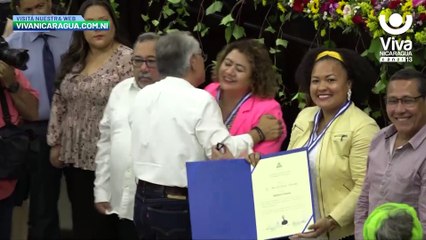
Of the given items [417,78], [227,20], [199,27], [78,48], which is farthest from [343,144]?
[78,48]

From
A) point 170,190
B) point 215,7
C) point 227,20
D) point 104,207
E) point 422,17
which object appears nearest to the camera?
point 170,190

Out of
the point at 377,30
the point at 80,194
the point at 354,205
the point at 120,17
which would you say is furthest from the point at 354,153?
the point at 120,17

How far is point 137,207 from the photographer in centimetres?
493

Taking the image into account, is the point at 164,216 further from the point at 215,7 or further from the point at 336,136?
the point at 215,7

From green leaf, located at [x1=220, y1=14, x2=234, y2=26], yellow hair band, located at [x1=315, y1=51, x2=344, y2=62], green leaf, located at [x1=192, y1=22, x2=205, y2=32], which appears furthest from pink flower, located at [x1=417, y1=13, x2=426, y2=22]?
green leaf, located at [x1=192, y1=22, x2=205, y2=32]

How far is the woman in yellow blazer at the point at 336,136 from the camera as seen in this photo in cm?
470

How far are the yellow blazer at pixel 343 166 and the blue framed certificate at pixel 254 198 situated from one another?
8cm

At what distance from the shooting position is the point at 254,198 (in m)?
4.74

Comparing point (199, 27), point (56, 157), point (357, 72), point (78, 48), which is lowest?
point (56, 157)

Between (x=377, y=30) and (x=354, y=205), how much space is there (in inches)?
38.7

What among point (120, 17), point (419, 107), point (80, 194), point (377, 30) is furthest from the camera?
point (120, 17)

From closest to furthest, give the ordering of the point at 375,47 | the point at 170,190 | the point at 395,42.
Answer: the point at 170,190 < the point at 395,42 < the point at 375,47

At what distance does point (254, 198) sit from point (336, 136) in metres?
0.50

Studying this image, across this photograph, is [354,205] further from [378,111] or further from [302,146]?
[378,111]
